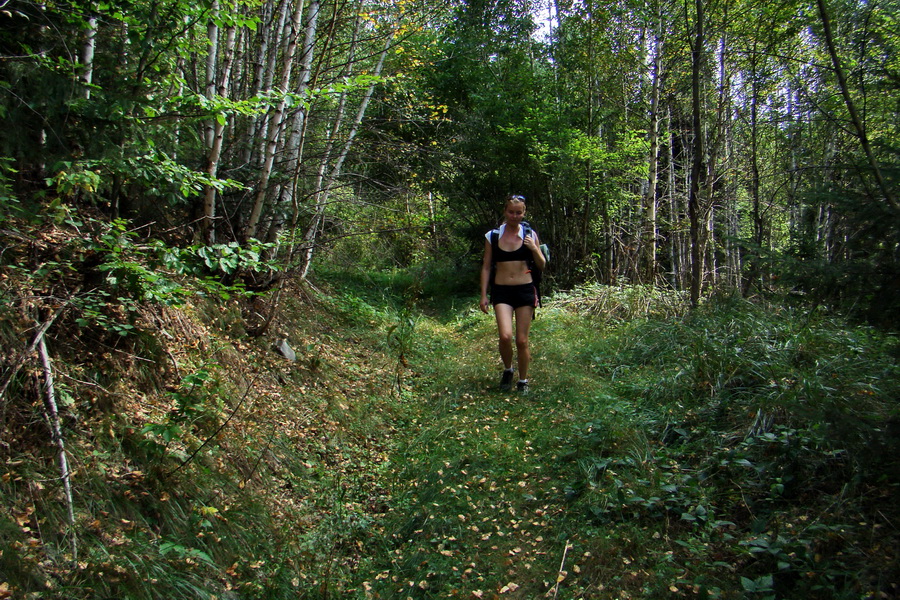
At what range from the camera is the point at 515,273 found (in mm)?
5043

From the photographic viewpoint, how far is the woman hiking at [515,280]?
496 centimetres

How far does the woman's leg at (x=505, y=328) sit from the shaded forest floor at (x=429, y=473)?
18.3 inches

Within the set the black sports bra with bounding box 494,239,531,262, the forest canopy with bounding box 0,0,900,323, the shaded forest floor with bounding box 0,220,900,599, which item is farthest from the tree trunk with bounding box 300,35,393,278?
the black sports bra with bounding box 494,239,531,262

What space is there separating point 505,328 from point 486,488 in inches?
71.5

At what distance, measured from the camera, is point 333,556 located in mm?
2807

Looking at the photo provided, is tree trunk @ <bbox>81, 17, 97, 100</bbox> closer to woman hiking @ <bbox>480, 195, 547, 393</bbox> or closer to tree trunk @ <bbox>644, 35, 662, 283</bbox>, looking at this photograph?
woman hiking @ <bbox>480, 195, 547, 393</bbox>

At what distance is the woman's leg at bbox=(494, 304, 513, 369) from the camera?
4910 millimetres

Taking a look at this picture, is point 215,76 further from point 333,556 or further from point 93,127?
point 333,556

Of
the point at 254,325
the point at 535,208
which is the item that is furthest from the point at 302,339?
the point at 535,208

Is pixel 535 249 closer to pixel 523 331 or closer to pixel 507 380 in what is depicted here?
pixel 523 331

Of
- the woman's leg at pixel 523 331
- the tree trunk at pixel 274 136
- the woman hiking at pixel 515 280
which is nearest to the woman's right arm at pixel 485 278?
the woman hiking at pixel 515 280

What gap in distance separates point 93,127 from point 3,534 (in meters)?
2.30

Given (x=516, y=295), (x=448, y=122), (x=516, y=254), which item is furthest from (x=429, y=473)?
(x=448, y=122)

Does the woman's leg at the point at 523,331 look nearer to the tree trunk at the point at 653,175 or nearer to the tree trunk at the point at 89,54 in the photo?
the tree trunk at the point at 89,54
